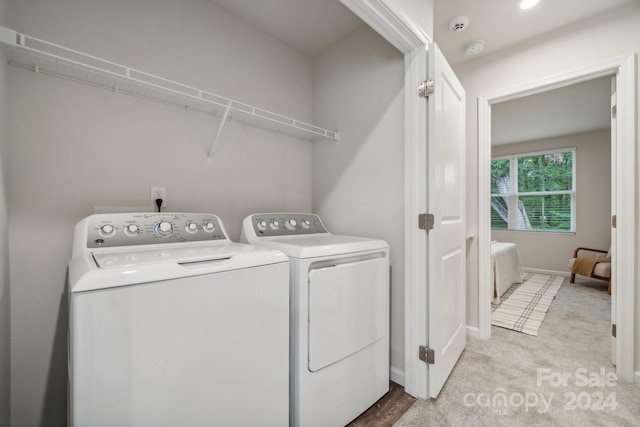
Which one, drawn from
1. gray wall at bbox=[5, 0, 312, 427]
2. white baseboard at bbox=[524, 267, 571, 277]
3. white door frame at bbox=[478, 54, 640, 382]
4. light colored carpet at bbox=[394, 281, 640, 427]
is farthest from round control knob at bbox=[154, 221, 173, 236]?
white baseboard at bbox=[524, 267, 571, 277]

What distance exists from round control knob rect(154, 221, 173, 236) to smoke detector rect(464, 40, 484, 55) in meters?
2.47

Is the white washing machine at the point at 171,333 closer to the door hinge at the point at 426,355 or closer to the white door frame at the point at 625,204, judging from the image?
the door hinge at the point at 426,355

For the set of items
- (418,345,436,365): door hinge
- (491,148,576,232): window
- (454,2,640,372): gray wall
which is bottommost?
(418,345,436,365): door hinge

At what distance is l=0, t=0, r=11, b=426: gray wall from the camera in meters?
0.97

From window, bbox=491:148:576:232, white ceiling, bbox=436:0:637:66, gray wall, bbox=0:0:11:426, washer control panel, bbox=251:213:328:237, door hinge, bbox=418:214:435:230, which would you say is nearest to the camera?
gray wall, bbox=0:0:11:426

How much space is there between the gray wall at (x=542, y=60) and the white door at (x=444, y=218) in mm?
420

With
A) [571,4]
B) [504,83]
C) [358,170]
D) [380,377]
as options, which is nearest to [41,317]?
[380,377]

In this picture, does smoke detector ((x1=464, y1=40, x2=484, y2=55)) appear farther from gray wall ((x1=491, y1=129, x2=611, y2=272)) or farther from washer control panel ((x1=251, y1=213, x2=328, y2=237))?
gray wall ((x1=491, y1=129, x2=611, y2=272))

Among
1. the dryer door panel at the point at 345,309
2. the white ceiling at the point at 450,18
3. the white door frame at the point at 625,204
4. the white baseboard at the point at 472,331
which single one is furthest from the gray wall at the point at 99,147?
the white door frame at the point at 625,204

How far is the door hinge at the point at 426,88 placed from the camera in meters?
1.49

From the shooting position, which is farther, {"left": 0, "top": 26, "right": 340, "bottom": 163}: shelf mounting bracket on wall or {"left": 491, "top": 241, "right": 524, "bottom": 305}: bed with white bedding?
{"left": 491, "top": 241, "right": 524, "bottom": 305}: bed with white bedding

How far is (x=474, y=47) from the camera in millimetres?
2119

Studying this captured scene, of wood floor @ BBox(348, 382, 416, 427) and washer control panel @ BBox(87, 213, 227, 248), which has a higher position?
washer control panel @ BBox(87, 213, 227, 248)

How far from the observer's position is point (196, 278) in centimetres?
86
